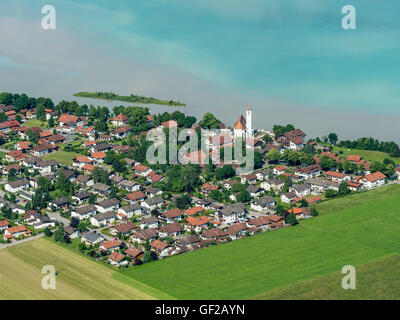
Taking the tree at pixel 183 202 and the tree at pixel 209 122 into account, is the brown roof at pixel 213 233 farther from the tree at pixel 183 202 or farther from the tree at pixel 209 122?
→ the tree at pixel 209 122

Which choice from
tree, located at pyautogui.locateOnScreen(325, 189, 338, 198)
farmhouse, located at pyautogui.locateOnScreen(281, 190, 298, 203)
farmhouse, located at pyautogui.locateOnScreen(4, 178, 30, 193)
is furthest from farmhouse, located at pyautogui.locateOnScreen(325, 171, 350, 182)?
farmhouse, located at pyautogui.locateOnScreen(4, 178, 30, 193)

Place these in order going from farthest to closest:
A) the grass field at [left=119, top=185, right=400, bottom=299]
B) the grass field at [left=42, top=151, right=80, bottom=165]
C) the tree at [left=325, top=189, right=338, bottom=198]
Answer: the grass field at [left=42, top=151, right=80, bottom=165]
the tree at [left=325, top=189, right=338, bottom=198]
the grass field at [left=119, top=185, right=400, bottom=299]

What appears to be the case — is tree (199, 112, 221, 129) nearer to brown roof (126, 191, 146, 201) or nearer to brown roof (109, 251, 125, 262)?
brown roof (126, 191, 146, 201)

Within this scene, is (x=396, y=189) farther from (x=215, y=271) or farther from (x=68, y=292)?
(x=68, y=292)

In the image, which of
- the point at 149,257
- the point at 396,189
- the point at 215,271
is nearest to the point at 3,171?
the point at 149,257

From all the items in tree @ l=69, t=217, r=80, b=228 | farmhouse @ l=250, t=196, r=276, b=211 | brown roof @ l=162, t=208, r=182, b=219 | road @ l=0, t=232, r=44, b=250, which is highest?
farmhouse @ l=250, t=196, r=276, b=211

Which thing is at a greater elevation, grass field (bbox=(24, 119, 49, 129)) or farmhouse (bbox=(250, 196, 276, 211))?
grass field (bbox=(24, 119, 49, 129))
